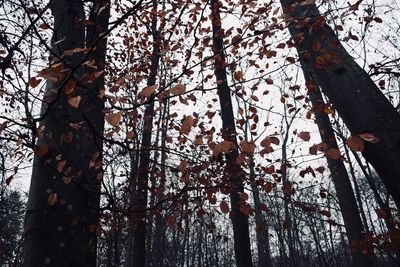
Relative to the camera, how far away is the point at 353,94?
1.80 meters

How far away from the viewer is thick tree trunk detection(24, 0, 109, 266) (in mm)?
1734

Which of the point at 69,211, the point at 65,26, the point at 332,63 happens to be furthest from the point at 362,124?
the point at 65,26

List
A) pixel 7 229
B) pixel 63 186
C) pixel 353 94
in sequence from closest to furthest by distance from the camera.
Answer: pixel 353 94
pixel 63 186
pixel 7 229

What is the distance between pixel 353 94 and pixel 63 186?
1.99 m

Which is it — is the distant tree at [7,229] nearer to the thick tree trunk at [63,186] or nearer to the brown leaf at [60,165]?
the thick tree trunk at [63,186]

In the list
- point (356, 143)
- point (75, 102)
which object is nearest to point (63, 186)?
point (75, 102)

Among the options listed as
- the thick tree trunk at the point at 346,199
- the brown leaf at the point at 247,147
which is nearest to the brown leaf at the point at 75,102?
the brown leaf at the point at 247,147

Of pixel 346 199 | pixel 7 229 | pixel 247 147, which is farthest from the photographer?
pixel 7 229

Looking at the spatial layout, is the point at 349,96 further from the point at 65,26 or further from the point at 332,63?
the point at 65,26

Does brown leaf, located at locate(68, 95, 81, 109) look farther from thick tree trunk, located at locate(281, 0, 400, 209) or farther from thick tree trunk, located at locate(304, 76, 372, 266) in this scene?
thick tree trunk, located at locate(304, 76, 372, 266)

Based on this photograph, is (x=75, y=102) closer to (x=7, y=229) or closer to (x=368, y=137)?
(x=368, y=137)

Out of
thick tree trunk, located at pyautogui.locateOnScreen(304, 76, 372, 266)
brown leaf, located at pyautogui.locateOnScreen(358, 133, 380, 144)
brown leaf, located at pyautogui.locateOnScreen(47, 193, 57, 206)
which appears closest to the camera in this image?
brown leaf, located at pyautogui.locateOnScreen(358, 133, 380, 144)

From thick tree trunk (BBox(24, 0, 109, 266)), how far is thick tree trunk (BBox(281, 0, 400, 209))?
1526 mm

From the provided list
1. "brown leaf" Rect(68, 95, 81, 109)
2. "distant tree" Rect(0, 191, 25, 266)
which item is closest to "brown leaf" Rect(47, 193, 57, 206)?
"distant tree" Rect(0, 191, 25, 266)
